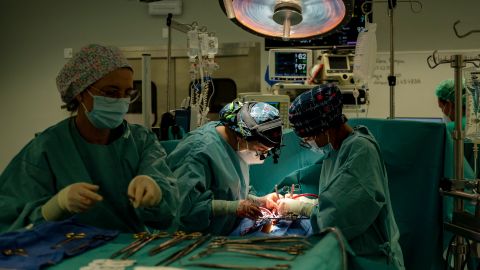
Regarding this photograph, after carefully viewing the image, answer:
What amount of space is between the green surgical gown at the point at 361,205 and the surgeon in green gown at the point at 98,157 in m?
0.57

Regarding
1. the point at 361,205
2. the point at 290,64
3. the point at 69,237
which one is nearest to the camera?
the point at 69,237

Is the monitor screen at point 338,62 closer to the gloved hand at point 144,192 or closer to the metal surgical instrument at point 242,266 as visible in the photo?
the gloved hand at point 144,192

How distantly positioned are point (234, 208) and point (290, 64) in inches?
68.5

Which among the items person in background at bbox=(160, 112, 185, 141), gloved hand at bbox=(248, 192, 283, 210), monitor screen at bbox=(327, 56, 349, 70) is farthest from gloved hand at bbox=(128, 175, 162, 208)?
monitor screen at bbox=(327, 56, 349, 70)

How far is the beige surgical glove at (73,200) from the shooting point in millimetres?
1274

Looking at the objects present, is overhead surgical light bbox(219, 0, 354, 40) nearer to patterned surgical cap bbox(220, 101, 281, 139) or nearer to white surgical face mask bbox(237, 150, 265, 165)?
patterned surgical cap bbox(220, 101, 281, 139)

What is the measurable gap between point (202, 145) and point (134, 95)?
1.46 feet

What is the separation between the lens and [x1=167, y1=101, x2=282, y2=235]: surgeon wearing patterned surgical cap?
1.91 m

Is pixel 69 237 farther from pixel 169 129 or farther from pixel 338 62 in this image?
pixel 338 62

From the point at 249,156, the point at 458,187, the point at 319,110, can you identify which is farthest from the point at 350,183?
the point at 249,156

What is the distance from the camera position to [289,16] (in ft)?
4.99

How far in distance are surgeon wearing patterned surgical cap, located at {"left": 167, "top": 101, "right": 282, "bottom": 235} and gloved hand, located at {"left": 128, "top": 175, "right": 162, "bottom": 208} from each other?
0.42 m

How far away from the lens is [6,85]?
5.34 meters

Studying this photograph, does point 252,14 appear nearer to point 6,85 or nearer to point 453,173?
point 453,173
